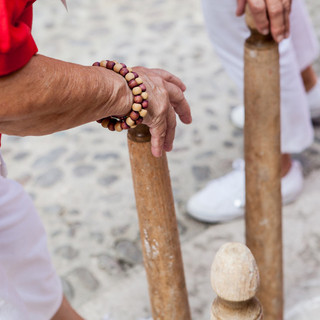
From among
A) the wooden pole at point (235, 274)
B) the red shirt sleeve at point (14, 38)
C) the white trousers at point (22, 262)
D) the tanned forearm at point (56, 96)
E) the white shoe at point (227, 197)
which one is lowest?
the white shoe at point (227, 197)

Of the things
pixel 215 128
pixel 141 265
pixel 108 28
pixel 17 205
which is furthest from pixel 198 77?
pixel 17 205

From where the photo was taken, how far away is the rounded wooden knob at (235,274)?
972 mm

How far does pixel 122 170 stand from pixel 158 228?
52.1 inches

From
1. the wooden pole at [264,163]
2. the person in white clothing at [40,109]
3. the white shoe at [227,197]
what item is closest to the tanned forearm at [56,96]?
the person in white clothing at [40,109]

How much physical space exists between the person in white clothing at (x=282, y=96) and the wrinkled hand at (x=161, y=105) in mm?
770

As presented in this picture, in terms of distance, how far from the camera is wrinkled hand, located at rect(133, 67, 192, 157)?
3.71ft

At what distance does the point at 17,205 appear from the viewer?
131cm

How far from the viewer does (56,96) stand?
3.29 feet

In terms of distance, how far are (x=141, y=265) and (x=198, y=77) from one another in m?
1.42

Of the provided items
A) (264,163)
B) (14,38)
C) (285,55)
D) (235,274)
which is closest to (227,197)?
(285,55)

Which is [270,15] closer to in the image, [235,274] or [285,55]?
[285,55]

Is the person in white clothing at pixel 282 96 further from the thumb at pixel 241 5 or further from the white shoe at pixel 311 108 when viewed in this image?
the thumb at pixel 241 5

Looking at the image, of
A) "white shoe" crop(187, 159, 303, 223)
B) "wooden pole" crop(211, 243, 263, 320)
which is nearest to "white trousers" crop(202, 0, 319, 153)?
"white shoe" crop(187, 159, 303, 223)

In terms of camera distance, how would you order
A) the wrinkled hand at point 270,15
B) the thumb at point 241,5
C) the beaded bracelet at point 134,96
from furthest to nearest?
the thumb at point 241,5
the wrinkled hand at point 270,15
the beaded bracelet at point 134,96
